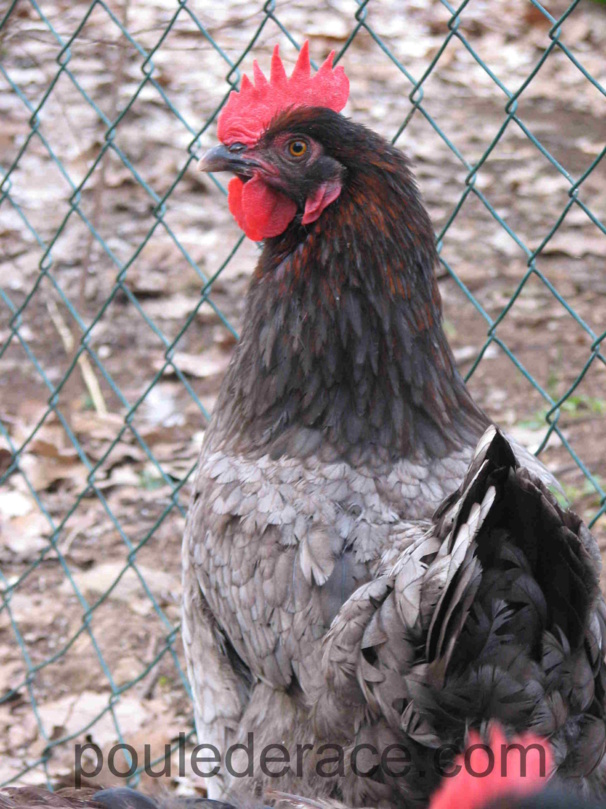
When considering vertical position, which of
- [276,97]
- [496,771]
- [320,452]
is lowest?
[496,771]

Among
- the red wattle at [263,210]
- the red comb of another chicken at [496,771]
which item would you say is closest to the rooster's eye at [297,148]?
the red wattle at [263,210]

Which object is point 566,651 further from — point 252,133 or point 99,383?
point 99,383

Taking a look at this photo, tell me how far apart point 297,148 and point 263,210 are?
6.8 inches

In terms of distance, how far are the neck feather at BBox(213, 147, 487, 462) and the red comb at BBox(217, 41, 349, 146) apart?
24 centimetres

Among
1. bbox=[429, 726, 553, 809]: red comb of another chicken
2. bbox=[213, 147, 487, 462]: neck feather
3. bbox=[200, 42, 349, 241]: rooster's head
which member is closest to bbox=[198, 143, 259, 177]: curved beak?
bbox=[200, 42, 349, 241]: rooster's head

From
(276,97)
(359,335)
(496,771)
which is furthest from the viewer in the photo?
(276,97)

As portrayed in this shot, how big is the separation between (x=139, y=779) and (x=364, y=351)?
1.67 m

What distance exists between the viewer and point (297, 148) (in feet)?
7.86

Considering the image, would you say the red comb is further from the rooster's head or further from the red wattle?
the red wattle

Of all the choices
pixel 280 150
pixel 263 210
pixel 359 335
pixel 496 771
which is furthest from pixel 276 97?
pixel 496 771

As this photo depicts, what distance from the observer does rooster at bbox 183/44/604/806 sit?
196 cm

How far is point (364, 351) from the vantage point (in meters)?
2.39

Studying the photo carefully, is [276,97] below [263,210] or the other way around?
the other way around

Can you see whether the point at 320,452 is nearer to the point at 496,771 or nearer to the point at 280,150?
the point at 280,150
